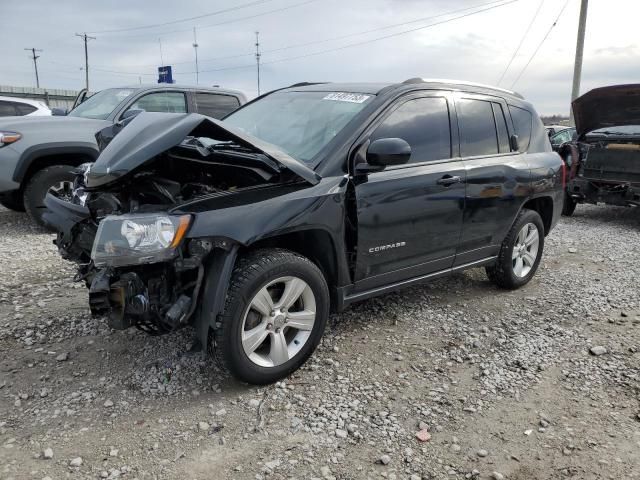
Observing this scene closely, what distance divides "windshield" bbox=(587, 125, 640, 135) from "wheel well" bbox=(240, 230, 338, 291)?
7302 millimetres

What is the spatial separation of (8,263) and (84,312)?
70.6 inches

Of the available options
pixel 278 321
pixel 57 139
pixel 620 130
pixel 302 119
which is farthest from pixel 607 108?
pixel 57 139

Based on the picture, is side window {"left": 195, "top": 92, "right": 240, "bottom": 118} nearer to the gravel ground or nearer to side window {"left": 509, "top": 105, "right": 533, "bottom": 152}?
the gravel ground

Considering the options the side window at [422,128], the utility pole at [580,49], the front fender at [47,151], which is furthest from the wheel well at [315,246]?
the utility pole at [580,49]

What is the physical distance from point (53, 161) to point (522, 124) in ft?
17.9

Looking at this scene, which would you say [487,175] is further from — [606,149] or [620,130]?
[620,130]

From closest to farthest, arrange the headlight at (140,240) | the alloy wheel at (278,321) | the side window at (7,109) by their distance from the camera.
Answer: the headlight at (140,240) < the alloy wheel at (278,321) < the side window at (7,109)

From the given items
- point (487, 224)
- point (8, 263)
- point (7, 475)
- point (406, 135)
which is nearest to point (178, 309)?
point (7, 475)

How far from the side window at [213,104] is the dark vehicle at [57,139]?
15 cm

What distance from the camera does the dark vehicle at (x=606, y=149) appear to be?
8031mm

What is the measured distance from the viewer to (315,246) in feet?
10.6

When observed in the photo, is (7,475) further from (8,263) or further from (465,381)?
(8,263)

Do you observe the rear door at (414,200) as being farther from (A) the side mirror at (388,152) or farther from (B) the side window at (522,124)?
(B) the side window at (522,124)

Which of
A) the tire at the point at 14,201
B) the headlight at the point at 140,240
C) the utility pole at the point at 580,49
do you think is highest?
the utility pole at the point at 580,49
